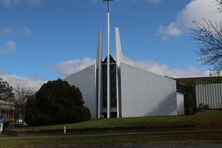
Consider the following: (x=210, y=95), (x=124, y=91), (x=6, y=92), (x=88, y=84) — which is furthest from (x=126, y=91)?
(x=6, y=92)

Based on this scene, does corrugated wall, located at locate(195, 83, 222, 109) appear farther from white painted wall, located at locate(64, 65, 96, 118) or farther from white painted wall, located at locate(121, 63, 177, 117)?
white painted wall, located at locate(64, 65, 96, 118)

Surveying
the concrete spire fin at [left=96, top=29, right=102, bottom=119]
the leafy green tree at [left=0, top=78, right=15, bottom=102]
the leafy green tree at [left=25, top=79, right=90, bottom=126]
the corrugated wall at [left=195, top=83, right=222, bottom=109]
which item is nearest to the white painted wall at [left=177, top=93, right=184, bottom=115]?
the corrugated wall at [left=195, top=83, right=222, bottom=109]

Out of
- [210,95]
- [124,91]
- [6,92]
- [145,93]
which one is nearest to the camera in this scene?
[210,95]

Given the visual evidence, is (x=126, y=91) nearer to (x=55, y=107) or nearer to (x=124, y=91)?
(x=124, y=91)

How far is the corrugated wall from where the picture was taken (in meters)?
37.1

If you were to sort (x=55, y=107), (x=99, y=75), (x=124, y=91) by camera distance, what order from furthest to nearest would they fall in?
1. (x=99, y=75)
2. (x=124, y=91)
3. (x=55, y=107)

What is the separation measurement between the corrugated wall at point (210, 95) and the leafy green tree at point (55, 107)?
1560cm

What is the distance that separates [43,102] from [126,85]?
1728 centimetres

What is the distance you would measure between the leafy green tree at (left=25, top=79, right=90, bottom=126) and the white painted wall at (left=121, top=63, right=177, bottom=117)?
13582 millimetres

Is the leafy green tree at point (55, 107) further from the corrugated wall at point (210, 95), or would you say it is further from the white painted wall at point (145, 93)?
the corrugated wall at point (210, 95)

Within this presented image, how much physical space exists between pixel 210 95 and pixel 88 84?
1887 centimetres

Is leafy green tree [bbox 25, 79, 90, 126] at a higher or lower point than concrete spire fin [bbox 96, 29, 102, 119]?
lower

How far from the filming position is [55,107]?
96.0 ft

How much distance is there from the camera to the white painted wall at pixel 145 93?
4316 centimetres
